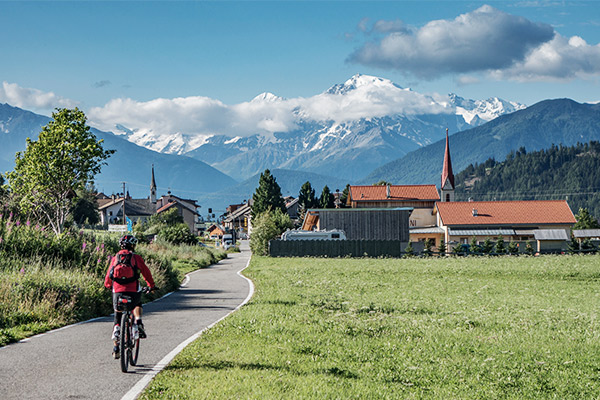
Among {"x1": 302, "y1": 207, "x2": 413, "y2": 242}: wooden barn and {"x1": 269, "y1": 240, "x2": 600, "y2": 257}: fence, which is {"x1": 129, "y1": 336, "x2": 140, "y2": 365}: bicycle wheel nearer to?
{"x1": 269, "y1": 240, "x2": 600, "y2": 257}: fence

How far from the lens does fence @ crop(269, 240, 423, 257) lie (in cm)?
6209

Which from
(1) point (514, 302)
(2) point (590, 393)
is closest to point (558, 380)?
(2) point (590, 393)

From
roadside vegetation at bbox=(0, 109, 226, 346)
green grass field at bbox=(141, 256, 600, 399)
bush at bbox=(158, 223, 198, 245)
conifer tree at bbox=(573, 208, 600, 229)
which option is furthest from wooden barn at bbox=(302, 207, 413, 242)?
green grass field at bbox=(141, 256, 600, 399)

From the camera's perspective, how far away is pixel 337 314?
15961mm

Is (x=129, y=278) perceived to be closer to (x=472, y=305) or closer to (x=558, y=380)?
(x=558, y=380)

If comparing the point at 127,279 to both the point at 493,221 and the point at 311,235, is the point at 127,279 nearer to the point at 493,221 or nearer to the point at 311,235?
the point at 311,235

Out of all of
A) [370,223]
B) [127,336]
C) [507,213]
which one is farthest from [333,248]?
[127,336]

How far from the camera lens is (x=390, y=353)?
1048cm

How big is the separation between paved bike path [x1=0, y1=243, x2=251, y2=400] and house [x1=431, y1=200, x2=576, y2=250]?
7453cm

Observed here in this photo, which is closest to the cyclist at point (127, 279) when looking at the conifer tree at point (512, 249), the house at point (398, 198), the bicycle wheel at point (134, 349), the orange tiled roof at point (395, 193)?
the bicycle wheel at point (134, 349)

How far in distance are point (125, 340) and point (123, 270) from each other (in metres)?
1.13

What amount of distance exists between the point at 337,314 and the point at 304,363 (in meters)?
6.50

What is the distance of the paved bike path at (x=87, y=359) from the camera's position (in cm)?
812

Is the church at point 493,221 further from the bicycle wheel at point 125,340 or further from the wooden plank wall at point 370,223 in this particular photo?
the bicycle wheel at point 125,340
